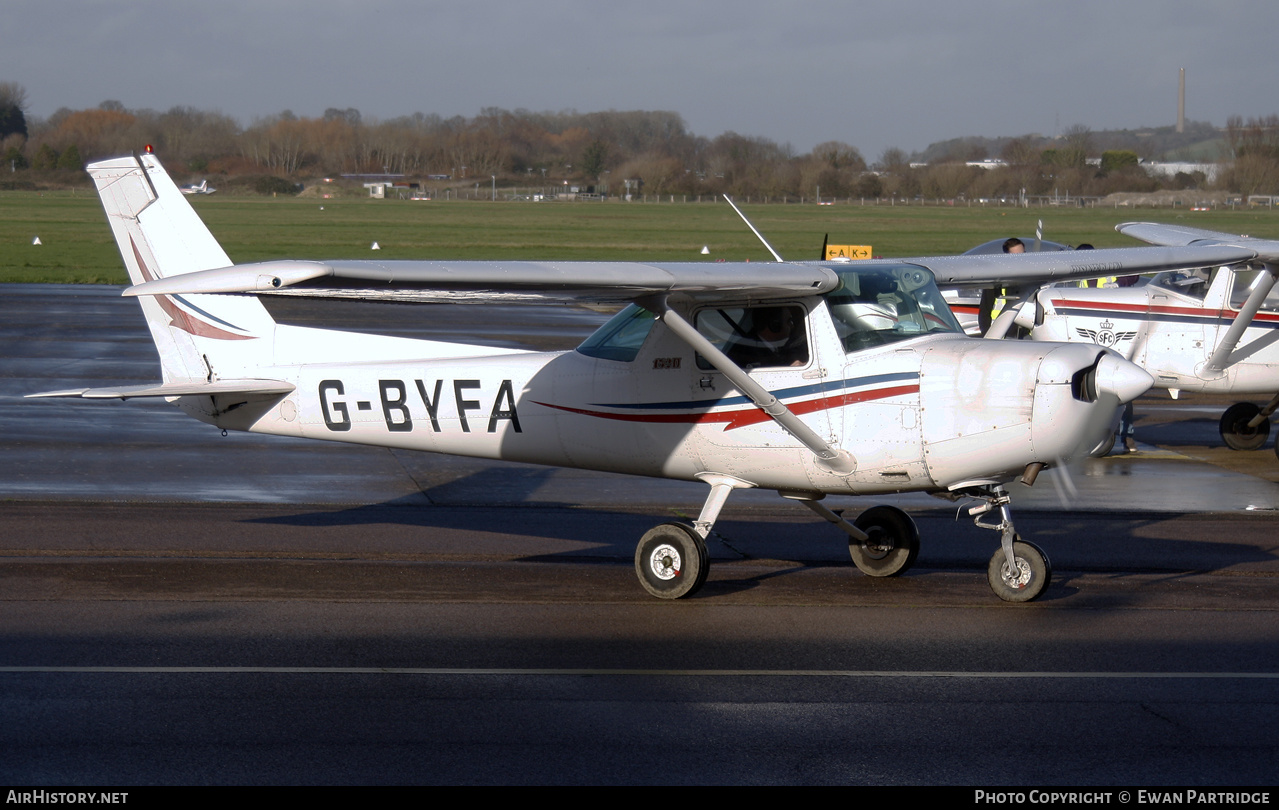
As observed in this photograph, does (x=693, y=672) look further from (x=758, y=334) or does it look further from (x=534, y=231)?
(x=534, y=231)

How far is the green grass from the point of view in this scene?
48312mm

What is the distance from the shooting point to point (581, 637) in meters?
7.40

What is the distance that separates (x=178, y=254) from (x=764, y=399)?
446 centimetres

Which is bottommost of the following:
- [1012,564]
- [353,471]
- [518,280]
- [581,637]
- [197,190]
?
[353,471]

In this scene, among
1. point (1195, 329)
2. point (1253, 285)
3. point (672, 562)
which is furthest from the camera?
point (1195, 329)

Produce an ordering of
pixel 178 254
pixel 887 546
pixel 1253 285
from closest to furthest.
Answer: pixel 887 546 → pixel 178 254 → pixel 1253 285

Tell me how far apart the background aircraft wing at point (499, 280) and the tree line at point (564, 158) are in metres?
86.1

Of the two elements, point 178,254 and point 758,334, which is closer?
point 758,334

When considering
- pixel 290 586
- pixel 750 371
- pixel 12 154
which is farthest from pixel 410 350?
pixel 12 154

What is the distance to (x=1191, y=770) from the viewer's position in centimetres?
536

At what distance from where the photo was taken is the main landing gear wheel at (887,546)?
9008mm

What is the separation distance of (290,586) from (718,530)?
3.58m

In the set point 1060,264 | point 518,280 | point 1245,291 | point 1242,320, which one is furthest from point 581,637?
point 1245,291

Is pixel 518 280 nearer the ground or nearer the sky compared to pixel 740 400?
nearer the sky
